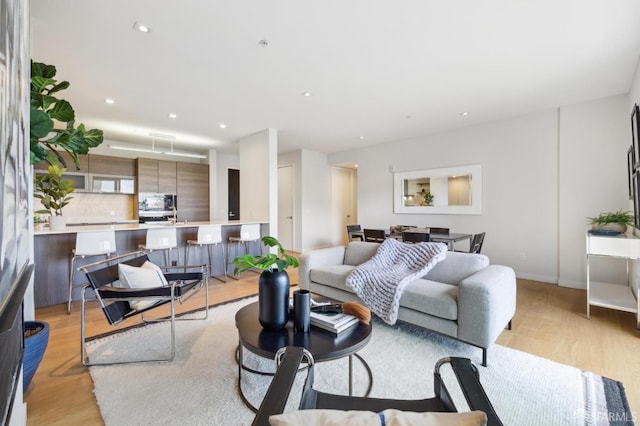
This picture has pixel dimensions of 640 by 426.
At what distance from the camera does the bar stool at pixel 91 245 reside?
332cm

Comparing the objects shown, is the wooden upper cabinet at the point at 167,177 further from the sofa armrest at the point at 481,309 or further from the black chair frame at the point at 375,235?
the sofa armrest at the point at 481,309

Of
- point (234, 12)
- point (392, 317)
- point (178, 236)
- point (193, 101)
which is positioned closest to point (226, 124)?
point (193, 101)

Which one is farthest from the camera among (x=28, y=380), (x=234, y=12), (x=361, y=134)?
(x=361, y=134)

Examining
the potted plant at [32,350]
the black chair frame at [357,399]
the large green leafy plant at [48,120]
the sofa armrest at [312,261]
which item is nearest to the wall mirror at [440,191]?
the sofa armrest at [312,261]

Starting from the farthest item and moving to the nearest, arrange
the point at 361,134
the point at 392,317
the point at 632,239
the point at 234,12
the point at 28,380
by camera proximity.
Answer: the point at 361,134, the point at 632,239, the point at 392,317, the point at 234,12, the point at 28,380

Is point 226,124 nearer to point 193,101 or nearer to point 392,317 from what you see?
point 193,101

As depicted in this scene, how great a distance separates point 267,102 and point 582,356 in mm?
4039

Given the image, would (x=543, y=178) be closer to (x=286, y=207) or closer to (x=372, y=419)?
(x=372, y=419)

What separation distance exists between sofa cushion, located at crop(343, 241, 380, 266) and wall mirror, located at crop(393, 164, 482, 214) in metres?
2.72

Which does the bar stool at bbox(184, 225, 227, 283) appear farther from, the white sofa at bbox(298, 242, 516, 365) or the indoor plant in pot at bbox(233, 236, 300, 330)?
the indoor plant in pot at bbox(233, 236, 300, 330)

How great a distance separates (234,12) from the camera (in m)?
2.12

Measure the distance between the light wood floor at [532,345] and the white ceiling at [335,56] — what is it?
2505mm

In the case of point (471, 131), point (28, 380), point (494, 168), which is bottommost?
point (28, 380)

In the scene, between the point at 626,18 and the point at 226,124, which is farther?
the point at 226,124
